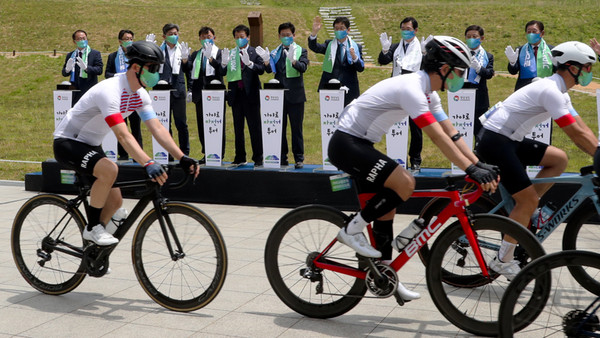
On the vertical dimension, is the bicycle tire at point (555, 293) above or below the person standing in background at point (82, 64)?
below

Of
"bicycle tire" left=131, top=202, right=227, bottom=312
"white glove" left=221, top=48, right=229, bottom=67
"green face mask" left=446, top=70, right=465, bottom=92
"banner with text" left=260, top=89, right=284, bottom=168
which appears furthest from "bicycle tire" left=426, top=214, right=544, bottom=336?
"white glove" left=221, top=48, right=229, bottom=67

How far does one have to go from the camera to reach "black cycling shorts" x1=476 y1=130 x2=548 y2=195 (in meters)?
5.64

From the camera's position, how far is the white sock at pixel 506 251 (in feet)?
16.1

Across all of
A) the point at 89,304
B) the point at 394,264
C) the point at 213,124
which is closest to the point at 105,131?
the point at 89,304

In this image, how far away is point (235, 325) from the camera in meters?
5.23

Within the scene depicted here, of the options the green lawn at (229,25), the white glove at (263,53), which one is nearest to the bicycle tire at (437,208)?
the white glove at (263,53)

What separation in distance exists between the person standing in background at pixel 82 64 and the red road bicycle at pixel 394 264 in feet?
27.5

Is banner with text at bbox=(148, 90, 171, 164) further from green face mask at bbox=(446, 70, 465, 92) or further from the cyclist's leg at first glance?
green face mask at bbox=(446, 70, 465, 92)

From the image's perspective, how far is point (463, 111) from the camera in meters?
9.53

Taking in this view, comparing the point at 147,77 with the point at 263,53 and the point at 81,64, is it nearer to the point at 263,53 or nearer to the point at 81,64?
the point at 263,53

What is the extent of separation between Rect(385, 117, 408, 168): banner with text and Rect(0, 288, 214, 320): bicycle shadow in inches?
185

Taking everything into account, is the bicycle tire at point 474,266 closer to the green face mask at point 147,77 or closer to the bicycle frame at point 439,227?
the bicycle frame at point 439,227

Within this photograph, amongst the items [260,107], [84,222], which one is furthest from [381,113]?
[260,107]

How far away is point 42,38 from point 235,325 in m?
45.1
